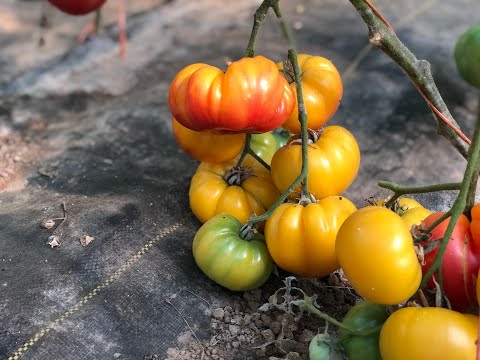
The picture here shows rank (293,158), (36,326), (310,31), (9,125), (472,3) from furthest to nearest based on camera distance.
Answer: (472,3) < (310,31) < (9,125) < (293,158) < (36,326)

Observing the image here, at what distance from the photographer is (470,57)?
4.49 feet

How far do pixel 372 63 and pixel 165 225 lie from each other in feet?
4.63

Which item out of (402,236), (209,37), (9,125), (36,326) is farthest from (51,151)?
(402,236)

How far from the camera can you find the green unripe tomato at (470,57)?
52.9 inches

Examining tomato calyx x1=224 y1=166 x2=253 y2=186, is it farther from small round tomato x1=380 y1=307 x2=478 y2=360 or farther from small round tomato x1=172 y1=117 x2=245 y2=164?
small round tomato x1=380 y1=307 x2=478 y2=360

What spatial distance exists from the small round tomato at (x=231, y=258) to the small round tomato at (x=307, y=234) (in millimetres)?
43

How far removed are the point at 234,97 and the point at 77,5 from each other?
1108mm

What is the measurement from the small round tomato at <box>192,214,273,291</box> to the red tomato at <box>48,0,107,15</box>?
1140 millimetres

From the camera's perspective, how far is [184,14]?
3191mm

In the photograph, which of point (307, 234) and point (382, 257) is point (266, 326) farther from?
point (382, 257)

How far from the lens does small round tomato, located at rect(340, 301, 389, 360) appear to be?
112 cm

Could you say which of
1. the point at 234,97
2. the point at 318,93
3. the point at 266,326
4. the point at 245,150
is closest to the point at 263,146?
the point at 245,150

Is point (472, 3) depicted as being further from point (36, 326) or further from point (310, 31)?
point (36, 326)

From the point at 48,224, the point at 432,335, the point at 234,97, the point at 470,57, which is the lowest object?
the point at 48,224
